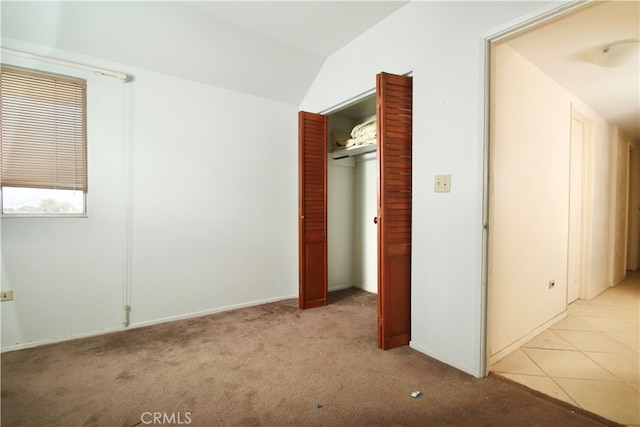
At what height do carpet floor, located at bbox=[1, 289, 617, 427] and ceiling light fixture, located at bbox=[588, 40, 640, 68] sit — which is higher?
ceiling light fixture, located at bbox=[588, 40, 640, 68]

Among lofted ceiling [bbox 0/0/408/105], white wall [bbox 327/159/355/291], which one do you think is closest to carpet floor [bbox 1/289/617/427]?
white wall [bbox 327/159/355/291]

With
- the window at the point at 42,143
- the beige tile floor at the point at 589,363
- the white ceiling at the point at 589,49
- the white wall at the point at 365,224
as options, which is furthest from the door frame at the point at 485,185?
the window at the point at 42,143

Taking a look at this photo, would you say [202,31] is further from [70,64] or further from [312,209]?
[312,209]

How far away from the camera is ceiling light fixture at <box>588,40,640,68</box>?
1971 millimetres

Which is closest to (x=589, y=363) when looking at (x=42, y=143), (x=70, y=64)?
(x=42, y=143)

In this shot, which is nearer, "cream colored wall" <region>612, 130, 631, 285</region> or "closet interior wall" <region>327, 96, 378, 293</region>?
"closet interior wall" <region>327, 96, 378, 293</region>

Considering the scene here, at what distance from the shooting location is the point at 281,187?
3232 millimetres

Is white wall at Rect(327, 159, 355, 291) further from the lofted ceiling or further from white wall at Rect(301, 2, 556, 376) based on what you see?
white wall at Rect(301, 2, 556, 376)

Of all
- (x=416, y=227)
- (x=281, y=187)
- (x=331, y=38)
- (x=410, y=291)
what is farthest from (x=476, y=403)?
(x=331, y=38)

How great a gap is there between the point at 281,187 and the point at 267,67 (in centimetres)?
121

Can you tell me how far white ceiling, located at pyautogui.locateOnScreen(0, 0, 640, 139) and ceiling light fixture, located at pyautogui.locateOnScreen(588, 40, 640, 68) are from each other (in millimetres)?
55

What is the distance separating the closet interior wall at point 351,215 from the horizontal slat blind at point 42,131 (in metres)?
2.43

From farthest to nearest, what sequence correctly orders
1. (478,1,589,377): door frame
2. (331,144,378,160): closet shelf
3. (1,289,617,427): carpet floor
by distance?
(331,144,378,160): closet shelf, (478,1,589,377): door frame, (1,289,617,427): carpet floor

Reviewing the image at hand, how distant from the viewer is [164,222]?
2578 mm
